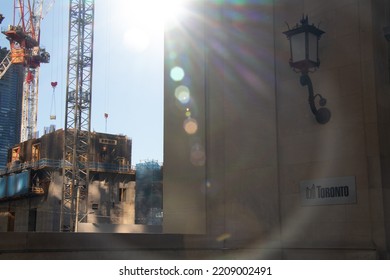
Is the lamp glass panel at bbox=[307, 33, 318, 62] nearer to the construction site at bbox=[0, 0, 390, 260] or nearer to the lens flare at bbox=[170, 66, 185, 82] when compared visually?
the construction site at bbox=[0, 0, 390, 260]

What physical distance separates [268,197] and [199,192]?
6.33 feet

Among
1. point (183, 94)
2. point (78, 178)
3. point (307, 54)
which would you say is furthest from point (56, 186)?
point (307, 54)

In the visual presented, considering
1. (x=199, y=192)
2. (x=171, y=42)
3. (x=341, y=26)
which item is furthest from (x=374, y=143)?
(x=171, y=42)

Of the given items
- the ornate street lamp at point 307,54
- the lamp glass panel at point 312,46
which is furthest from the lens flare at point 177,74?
the lamp glass panel at point 312,46

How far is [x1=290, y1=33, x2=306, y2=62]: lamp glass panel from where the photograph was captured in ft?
29.3

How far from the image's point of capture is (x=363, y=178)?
333 inches

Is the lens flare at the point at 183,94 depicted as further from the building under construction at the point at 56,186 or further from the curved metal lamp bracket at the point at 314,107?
the building under construction at the point at 56,186

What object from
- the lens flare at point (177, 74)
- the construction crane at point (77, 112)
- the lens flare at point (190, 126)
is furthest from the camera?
the construction crane at point (77, 112)

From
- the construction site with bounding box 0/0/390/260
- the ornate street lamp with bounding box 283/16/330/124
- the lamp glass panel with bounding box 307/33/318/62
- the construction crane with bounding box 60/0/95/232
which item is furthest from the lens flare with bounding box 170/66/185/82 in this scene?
the construction crane with bounding box 60/0/95/232

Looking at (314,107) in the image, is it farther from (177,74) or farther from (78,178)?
(78,178)

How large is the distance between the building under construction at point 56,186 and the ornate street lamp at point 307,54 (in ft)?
210

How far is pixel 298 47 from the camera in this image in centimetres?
899

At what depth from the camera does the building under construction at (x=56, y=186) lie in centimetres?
7312

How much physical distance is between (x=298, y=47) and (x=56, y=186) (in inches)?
2733
